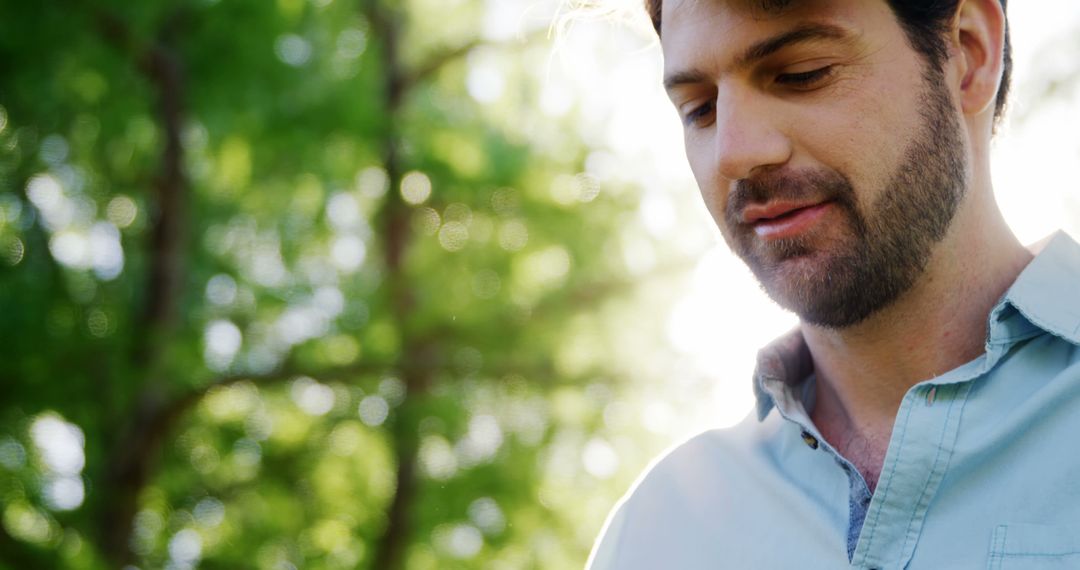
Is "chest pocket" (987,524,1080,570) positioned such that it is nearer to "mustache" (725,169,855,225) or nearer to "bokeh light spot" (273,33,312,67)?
"mustache" (725,169,855,225)

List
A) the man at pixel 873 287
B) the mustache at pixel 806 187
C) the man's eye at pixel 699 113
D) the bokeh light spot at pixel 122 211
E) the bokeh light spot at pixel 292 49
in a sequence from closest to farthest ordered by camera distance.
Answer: the man at pixel 873 287
the mustache at pixel 806 187
the man's eye at pixel 699 113
the bokeh light spot at pixel 292 49
the bokeh light spot at pixel 122 211

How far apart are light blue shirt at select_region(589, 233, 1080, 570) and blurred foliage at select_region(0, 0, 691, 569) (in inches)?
203

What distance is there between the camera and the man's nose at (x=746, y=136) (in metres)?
1.37

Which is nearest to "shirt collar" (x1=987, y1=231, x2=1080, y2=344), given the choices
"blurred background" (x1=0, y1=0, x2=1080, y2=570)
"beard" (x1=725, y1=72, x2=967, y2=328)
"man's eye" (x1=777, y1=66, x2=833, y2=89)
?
"beard" (x1=725, y1=72, x2=967, y2=328)

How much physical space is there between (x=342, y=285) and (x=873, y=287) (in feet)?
20.0

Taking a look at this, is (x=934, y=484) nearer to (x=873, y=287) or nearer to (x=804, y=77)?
Answer: (x=873, y=287)

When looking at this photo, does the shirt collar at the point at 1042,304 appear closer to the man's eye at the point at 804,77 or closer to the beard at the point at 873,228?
the beard at the point at 873,228

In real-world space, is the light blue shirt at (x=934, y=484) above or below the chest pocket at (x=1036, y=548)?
above

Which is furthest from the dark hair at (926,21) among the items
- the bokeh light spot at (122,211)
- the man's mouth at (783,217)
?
the bokeh light spot at (122,211)

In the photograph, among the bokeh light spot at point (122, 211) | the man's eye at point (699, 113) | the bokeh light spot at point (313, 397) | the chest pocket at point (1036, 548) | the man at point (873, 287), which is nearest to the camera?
the chest pocket at point (1036, 548)

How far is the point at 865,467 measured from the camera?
1420mm

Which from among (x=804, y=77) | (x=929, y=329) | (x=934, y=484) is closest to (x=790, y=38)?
(x=804, y=77)

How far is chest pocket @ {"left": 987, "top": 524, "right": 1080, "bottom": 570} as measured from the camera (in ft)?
3.81

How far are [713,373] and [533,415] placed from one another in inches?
46.6
